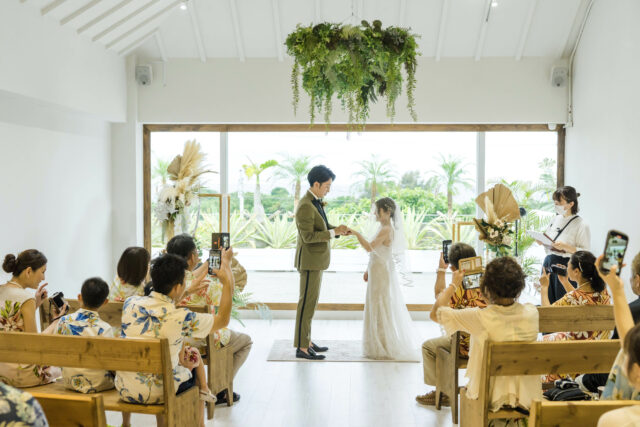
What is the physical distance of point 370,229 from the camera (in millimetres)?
6480

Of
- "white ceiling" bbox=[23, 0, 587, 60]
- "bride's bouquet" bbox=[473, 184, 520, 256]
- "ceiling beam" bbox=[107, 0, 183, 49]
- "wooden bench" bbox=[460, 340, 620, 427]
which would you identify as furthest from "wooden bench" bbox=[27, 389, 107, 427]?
"ceiling beam" bbox=[107, 0, 183, 49]

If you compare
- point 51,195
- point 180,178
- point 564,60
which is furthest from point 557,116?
point 51,195

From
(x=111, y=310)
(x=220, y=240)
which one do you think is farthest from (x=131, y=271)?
(x=220, y=240)

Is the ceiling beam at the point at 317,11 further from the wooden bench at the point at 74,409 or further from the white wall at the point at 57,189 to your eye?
the wooden bench at the point at 74,409

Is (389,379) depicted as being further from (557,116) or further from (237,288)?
(557,116)

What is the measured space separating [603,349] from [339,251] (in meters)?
5.09

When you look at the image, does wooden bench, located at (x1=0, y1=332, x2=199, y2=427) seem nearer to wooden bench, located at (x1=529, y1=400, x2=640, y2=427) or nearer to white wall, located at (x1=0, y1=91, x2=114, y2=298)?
wooden bench, located at (x1=529, y1=400, x2=640, y2=427)

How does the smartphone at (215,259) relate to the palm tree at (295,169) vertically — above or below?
below

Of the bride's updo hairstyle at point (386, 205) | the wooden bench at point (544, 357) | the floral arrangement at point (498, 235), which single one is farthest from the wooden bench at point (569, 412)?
the bride's updo hairstyle at point (386, 205)

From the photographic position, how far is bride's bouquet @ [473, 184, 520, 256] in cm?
494

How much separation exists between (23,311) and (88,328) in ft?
1.91

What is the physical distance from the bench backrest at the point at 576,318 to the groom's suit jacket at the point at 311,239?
275 cm

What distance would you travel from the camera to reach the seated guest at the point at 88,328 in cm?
328

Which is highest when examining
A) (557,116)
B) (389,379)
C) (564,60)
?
(564,60)
